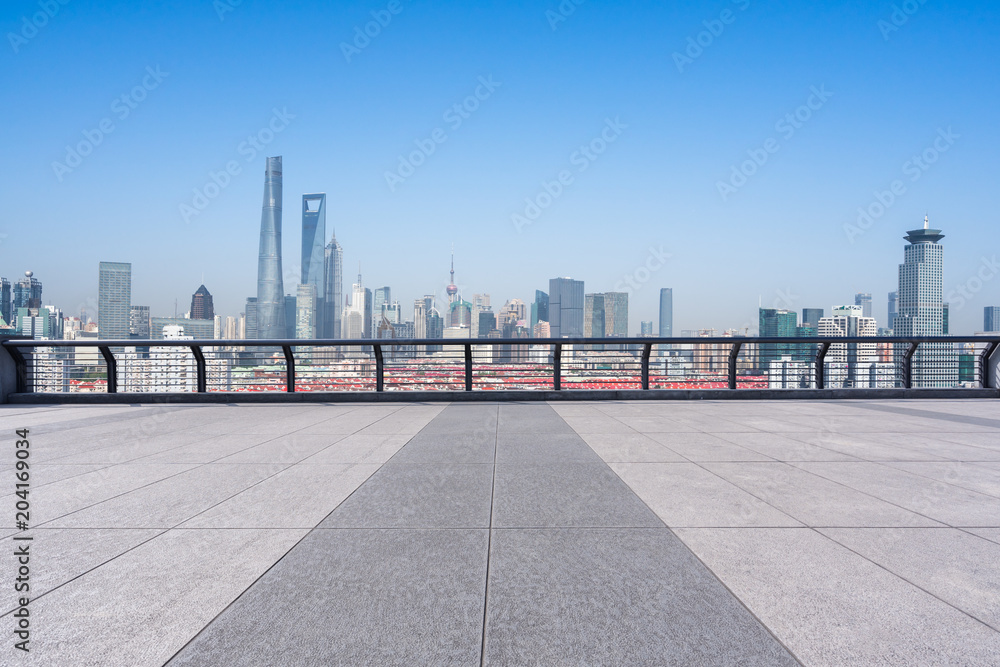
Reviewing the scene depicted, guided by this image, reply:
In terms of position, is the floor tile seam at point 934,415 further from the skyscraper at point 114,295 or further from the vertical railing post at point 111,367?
the skyscraper at point 114,295

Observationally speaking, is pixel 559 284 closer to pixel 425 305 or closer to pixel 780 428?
pixel 425 305

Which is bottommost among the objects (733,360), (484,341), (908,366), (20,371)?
(20,371)

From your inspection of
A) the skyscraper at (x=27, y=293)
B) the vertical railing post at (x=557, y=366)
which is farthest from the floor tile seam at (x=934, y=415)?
the skyscraper at (x=27, y=293)

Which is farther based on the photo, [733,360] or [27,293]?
[27,293]

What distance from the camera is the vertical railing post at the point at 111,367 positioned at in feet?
35.4

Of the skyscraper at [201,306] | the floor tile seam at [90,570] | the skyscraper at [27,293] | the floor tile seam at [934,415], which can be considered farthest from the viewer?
the skyscraper at [201,306]

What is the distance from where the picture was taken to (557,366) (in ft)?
36.2

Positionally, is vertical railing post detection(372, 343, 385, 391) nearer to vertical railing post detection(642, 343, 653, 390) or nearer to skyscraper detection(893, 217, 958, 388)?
vertical railing post detection(642, 343, 653, 390)

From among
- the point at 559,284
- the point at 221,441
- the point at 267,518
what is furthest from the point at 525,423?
the point at 559,284

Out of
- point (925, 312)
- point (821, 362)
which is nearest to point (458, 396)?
point (821, 362)

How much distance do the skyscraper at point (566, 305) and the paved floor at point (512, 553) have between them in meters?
30.7

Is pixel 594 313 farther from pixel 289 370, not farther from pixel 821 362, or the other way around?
pixel 289 370

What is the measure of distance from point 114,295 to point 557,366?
1228 inches

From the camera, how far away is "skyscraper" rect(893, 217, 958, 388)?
1145cm
